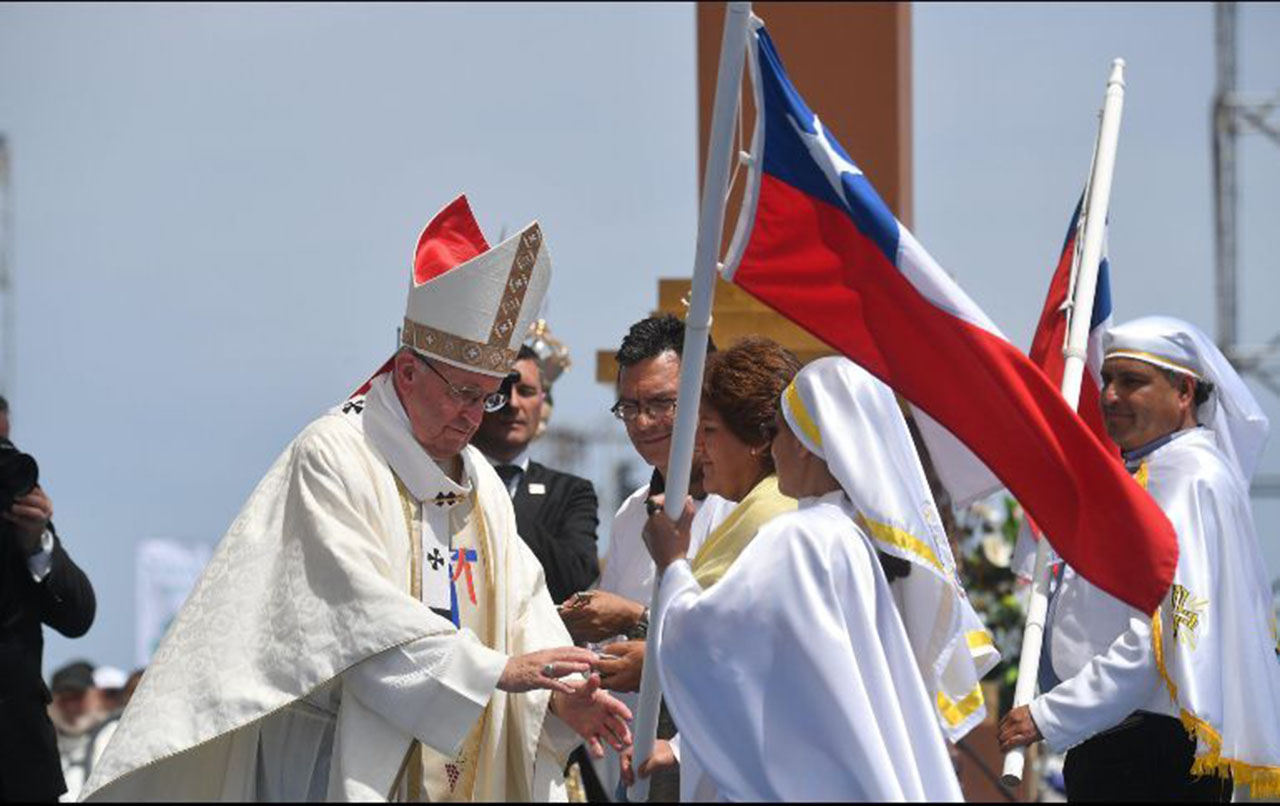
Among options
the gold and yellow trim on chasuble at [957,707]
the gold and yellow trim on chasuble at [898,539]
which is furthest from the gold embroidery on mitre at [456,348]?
the gold and yellow trim on chasuble at [957,707]

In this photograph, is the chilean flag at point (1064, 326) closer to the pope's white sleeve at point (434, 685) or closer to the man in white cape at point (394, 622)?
the man in white cape at point (394, 622)

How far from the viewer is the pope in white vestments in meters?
5.65

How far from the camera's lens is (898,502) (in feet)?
19.2

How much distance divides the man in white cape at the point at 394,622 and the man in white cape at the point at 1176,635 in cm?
159

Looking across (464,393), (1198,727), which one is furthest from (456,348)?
(1198,727)

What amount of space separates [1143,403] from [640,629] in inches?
71.3

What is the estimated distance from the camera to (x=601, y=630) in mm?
7469

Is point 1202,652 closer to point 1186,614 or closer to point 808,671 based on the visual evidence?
point 1186,614

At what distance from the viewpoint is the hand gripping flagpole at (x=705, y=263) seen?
6.07 meters

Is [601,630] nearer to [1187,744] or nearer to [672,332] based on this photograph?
[672,332]

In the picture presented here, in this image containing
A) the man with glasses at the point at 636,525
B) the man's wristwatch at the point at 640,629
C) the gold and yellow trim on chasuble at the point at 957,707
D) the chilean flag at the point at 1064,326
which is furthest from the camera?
the chilean flag at the point at 1064,326

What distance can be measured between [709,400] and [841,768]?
1.14 metres

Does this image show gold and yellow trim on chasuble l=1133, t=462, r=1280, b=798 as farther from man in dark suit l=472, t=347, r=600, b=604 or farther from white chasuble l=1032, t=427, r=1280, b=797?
man in dark suit l=472, t=347, r=600, b=604

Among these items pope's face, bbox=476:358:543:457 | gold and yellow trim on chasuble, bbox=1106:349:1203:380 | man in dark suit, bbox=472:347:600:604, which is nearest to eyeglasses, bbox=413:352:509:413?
man in dark suit, bbox=472:347:600:604
